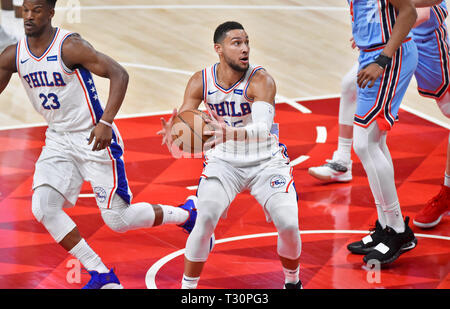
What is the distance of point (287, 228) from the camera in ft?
16.7

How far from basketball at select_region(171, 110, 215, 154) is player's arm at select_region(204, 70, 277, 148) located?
0.37 feet

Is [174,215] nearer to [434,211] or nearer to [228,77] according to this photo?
[228,77]

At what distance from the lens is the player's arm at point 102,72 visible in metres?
5.38

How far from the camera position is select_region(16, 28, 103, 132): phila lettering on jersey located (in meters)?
5.44

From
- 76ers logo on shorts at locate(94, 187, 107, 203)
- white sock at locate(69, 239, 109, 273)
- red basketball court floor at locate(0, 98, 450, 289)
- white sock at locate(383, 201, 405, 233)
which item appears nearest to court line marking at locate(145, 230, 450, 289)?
red basketball court floor at locate(0, 98, 450, 289)

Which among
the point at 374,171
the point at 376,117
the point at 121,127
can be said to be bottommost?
the point at 121,127

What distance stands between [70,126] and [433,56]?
2.88m

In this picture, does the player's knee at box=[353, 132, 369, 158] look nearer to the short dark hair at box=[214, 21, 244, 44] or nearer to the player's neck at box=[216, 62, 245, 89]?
the player's neck at box=[216, 62, 245, 89]

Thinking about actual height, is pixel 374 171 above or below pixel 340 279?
above

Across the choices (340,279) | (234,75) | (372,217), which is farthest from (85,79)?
(372,217)
